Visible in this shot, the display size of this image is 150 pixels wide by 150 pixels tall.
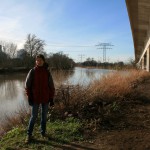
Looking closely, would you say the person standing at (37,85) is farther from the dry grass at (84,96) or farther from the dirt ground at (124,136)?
the dry grass at (84,96)

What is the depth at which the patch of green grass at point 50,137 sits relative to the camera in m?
5.38

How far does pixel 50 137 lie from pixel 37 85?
1.09 metres

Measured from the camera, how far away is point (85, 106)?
25.0 feet

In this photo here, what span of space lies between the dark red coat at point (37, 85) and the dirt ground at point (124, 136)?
1.12 m

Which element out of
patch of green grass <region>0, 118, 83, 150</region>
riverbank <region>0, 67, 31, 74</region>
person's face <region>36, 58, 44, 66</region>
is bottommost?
patch of green grass <region>0, 118, 83, 150</region>

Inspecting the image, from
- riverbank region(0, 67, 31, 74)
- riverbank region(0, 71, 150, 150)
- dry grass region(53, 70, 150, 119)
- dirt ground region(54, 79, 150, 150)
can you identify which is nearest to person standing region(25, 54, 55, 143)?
riverbank region(0, 71, 150, 150)

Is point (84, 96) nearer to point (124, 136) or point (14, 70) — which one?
point (124, 136)

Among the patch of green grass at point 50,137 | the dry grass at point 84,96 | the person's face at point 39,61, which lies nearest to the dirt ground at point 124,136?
the patch of green grass at point 50,137

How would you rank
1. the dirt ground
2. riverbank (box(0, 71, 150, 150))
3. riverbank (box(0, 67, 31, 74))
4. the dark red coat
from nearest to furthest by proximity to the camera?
the dirt ground < riverbank (box(0, 71, 150, 150)) < the dark red coat < riverbank (box(0, 67, 31, 74))

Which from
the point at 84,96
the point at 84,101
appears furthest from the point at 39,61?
the point at 84,96

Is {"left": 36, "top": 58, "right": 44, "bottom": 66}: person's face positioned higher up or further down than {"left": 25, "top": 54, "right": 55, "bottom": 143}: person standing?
higher up

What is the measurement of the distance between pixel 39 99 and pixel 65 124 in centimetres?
117

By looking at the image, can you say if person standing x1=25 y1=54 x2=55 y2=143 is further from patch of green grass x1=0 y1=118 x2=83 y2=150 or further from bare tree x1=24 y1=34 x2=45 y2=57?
bare tree x1=24 y1=34 x2=45 y2=57

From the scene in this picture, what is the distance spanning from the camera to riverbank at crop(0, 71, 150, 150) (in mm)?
5309
